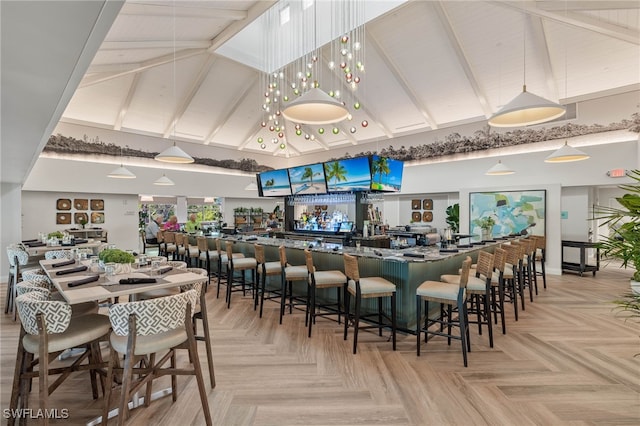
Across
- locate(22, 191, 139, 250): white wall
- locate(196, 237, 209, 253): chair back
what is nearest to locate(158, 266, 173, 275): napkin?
locate(196, 237, 209, 253): chair back

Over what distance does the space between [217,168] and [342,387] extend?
11095 mm

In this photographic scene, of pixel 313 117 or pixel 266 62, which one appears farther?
pixel 266 62

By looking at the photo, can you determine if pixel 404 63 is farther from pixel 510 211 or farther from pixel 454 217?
pixel 510 211

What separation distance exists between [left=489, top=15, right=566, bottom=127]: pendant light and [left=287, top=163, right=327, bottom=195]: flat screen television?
12.7ft

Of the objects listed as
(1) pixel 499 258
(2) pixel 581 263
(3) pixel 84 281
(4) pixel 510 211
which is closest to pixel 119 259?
(3) pixel 84 281

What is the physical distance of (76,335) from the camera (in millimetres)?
2146

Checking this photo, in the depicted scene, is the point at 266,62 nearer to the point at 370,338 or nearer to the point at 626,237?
the point at 370,338

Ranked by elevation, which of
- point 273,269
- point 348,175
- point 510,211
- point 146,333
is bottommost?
point 273,269

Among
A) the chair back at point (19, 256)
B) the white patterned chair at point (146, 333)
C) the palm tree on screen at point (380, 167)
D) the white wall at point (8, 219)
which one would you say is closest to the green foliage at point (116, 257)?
the white patterned chair at point (146, 333)

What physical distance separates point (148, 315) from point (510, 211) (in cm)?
882

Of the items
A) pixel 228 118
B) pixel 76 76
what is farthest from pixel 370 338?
pixel 228 118

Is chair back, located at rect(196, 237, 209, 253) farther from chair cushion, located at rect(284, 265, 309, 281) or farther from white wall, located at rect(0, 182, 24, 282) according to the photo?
white wall, located at rect(0, 182, 24, 282)

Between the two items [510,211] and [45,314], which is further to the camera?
[510,211]

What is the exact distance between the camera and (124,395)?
190 cm
